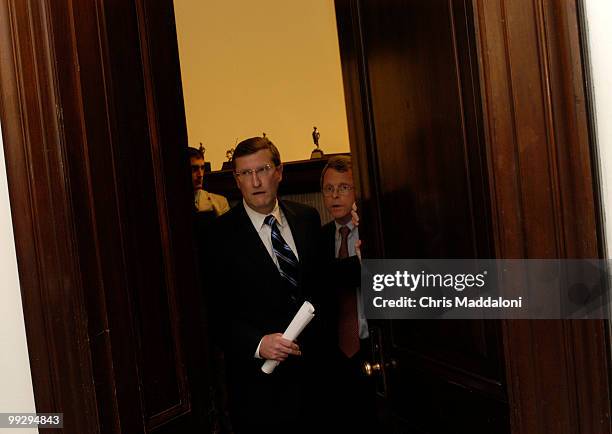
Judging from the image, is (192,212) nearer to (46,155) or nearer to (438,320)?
(46,155)

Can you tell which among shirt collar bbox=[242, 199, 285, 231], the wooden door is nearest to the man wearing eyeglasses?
shirt collar bbox=[242, 199, 285, 231]

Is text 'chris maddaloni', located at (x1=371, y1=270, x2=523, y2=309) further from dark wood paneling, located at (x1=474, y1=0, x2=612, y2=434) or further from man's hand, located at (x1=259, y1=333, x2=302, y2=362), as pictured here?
man's hand, located at (x1=259, y1=333, x2=302, y2=362)

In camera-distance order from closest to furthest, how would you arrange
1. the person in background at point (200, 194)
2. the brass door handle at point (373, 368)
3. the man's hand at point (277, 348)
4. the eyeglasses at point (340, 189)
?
the brass door handle at point (373, 368) < the man's hand at point (277, 348) < the eyeglasses at point (340, 189) < the person in background at point (200, 194)

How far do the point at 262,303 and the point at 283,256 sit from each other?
20 centimetres

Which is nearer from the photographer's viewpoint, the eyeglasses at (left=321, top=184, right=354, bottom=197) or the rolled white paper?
the rolled white paper

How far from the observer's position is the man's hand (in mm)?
2670

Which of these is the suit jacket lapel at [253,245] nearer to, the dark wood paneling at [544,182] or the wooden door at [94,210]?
the wooden door at [94,210]

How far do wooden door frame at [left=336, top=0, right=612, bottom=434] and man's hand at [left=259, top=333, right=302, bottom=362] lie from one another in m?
1.31

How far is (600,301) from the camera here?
50.9 inches

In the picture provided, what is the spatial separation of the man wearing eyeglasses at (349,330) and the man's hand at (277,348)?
39 cm

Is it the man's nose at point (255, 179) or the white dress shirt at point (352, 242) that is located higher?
the man's nose at point (255, 179)

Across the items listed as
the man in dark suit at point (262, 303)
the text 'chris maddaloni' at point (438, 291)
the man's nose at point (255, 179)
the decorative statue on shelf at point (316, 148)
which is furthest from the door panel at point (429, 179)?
the decorative statue on shelf at point (316, 148)

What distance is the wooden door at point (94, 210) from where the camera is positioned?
1636 mm

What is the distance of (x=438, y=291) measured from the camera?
5.86ft
